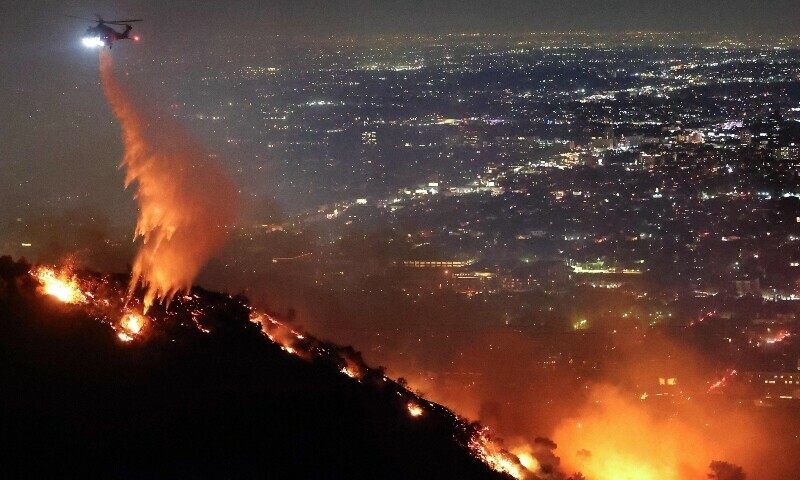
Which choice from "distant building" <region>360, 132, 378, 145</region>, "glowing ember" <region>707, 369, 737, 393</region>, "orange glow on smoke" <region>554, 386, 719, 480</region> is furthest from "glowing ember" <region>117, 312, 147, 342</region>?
"distant building" <region>360, 132, 378, 145</region>

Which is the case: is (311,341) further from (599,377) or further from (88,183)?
(88,183)

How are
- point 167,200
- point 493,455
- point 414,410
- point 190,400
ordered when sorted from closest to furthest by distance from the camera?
point 190,400 → point 493,455 → point 414,410 → point 167,200

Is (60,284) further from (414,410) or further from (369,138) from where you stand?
(369,138)

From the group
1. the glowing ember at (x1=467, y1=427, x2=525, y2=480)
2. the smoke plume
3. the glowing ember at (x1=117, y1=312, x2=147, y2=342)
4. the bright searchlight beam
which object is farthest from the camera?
the smoke plume

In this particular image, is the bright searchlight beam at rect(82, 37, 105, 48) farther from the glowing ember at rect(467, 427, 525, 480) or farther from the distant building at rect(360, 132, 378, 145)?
the distant building at rect(360, 132, 378, 145)

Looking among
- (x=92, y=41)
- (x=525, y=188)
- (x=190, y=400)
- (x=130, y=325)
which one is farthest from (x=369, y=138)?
(x=190, y=400)
